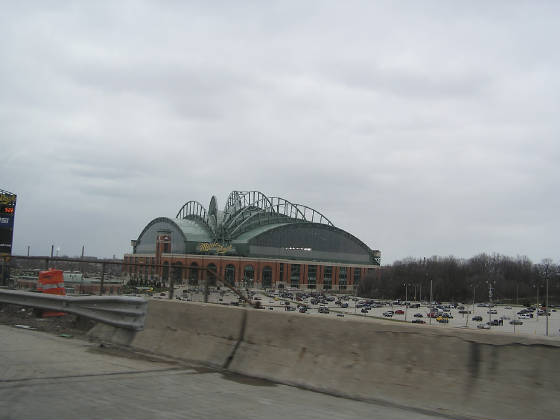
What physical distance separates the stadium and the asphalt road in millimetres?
116604

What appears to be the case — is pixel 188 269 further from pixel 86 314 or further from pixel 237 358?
pixel 237 358

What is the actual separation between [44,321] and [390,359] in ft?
31.3

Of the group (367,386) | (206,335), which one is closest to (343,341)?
(367,386)

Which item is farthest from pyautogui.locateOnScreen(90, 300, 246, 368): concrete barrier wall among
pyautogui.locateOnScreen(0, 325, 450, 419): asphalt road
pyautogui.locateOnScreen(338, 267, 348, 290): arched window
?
pyautogui.locateOnScreen(338, 267, 348, 290): arched window

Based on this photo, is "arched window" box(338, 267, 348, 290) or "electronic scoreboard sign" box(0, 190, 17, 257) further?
"arched window" box(338, 267, 348, 290)

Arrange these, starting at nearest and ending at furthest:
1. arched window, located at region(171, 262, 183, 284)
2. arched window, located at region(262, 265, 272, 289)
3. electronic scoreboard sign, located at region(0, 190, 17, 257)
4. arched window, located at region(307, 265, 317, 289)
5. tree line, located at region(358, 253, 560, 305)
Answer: arched window, located at region(171, 262, 183, 284) < electronic scoreboard sign, located at region(0, 190, 17, 257) < tree line, located at region(358, 253, 560, 305) < arched window, located at region(262, 265, 272, 289) < arched window, located at region(307, 265, 317, 289)

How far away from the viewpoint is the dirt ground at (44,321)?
11912 millimetres

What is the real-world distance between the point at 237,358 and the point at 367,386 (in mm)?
2556

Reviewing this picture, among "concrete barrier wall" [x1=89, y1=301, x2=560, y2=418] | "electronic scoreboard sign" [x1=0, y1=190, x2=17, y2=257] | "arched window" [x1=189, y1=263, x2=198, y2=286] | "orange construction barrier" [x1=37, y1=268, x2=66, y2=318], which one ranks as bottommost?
"concrete barrier wall" [x1=89, y1=301, x2=560, y2=418]

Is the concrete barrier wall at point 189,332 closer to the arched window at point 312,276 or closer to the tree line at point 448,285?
the tree line at point 448,285

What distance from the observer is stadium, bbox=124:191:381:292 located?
13262cm

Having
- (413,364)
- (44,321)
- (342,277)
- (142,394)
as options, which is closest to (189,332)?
(142,394)

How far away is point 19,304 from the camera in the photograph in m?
13.4

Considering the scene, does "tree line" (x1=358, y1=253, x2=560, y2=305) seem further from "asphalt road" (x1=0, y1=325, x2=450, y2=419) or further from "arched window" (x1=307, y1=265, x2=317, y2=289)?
"asphalt road" (x1=0, y1=325, x2=450, y2=419)
